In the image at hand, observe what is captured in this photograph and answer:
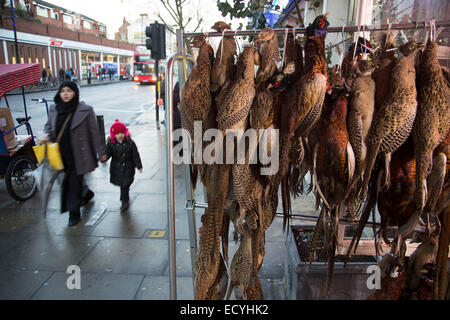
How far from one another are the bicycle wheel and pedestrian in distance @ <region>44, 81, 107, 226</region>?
122 cm

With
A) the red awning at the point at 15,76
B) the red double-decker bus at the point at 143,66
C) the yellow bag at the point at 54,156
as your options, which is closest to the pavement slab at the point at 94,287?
the yellow bag at the point at 54,156

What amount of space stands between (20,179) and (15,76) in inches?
67.7

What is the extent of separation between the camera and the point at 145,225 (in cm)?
426

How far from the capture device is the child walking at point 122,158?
4.67 m

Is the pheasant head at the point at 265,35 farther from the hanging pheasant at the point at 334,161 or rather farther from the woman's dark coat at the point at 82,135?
the woman's dark coat at the point at 82,135

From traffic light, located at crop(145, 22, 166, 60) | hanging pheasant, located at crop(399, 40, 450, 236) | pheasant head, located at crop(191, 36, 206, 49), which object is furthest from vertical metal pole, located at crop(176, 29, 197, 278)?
traffic light, located at crop(145, 22, 166, 60)

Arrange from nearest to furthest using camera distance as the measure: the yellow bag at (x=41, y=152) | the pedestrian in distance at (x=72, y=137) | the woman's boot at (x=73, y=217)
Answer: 1. the yellow bag at (x=41, y=152)
2. the pedestrian in distance at (x=72, y=137)
3. the woman's boot at (x=73, y=217)

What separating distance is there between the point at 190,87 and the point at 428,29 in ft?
3.99

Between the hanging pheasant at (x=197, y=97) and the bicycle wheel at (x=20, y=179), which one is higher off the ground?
the hanging pheasant at (x=197, y=97)

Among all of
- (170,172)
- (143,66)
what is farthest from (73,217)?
(143,66)

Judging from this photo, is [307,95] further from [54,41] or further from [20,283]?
[54,41]

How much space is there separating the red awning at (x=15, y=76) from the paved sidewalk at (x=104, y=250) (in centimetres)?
183
